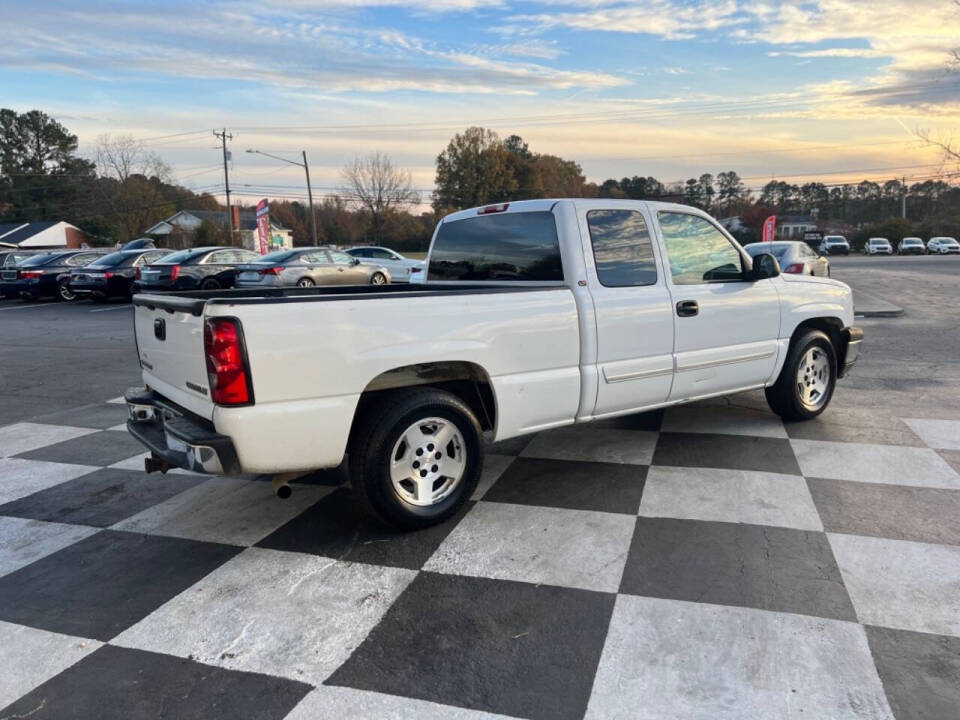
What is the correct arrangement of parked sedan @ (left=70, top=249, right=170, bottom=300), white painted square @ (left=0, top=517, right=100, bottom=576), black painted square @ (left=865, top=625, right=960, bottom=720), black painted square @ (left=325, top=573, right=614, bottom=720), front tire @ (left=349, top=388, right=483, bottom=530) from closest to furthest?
1. black painted square @ (left=865, top=625, right=960, bottom=720)
2. black painted square @ (left=325, top=573, right=614, bottom=720)
3. front tire @ (left=349, top=388, right=483, bottom=530)
4. white painted square @ (left=0, top=517, right=100, bottom=576)
5. parked sedan @ (left=70, top=249, right=170, bottom=300)

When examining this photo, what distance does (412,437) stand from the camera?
389 centimetres

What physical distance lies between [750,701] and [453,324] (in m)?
2.30

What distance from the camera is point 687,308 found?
4977 millimetres

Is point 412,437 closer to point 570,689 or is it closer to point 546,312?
point 546,312

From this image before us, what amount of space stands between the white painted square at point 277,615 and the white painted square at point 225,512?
1.28 ft

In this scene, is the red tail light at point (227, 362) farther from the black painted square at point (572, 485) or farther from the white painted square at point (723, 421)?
the white painted square at point (723, 421)

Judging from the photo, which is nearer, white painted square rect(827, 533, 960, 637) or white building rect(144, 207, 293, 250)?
white painted square rect(827, 533, 960, 637)

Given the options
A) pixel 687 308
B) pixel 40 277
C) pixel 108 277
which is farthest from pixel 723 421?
pixel 40 277

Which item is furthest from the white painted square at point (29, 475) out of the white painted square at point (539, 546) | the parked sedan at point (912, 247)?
the parked sedan at point (912, 247)

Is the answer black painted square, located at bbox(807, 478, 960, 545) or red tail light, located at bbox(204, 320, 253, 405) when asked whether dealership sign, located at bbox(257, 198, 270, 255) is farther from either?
black painted square, located at bbox(807, 478, 960, 545)

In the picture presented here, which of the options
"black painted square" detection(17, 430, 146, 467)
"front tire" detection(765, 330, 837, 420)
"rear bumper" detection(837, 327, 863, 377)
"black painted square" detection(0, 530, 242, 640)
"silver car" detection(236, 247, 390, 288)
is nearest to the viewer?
"black painted square" detection(0, 530, 242, 640)

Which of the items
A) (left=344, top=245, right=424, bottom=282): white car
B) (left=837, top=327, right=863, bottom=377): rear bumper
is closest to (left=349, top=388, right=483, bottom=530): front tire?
(left=837, top=327, right=863, bottom=377): rear bumper

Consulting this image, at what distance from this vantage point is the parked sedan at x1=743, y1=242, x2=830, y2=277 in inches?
614

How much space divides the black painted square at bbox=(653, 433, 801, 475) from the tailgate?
3.20m
